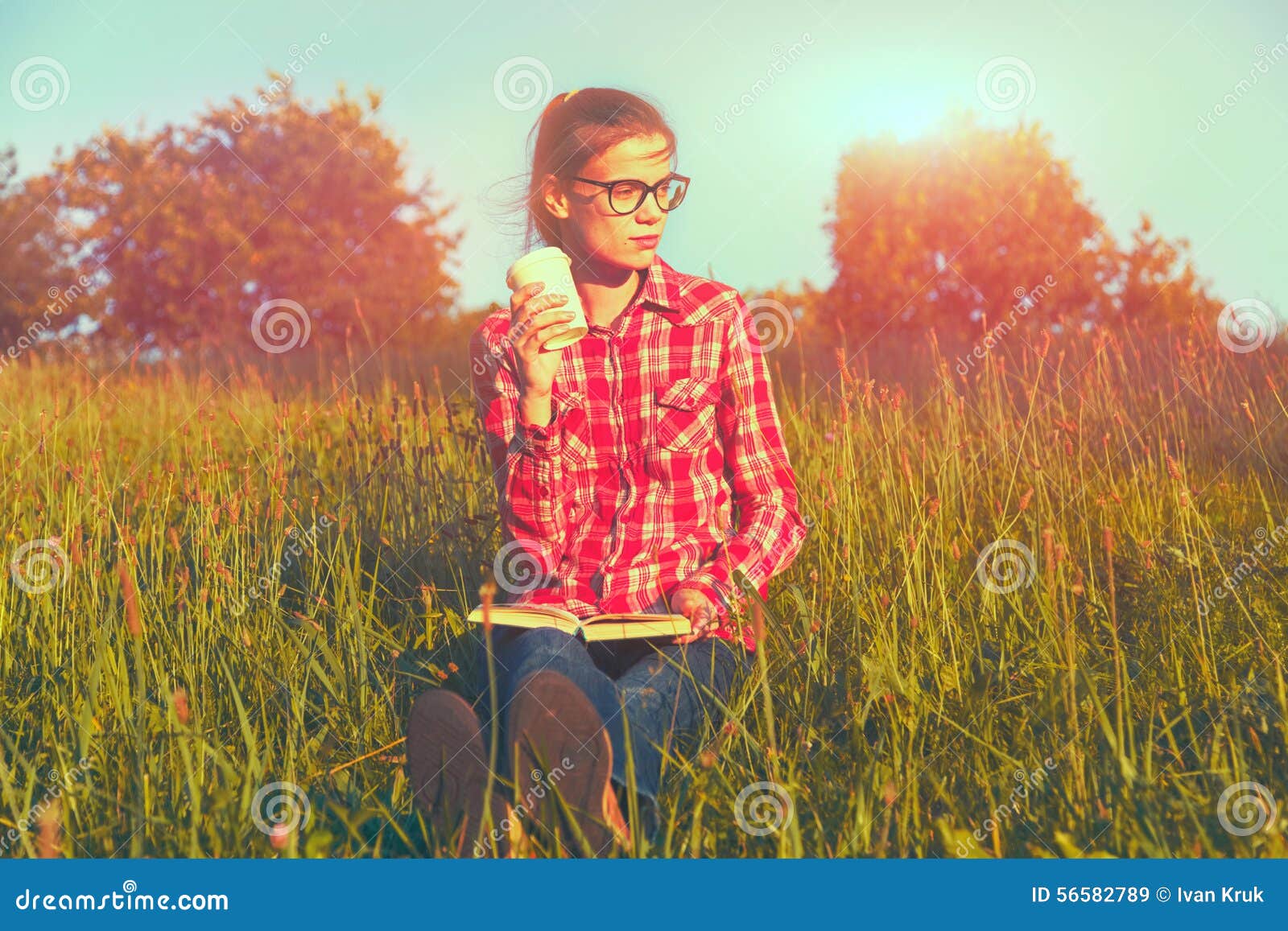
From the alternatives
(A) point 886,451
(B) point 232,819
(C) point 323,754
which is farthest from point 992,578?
(B) point 232,819

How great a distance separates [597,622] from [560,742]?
0.45 m

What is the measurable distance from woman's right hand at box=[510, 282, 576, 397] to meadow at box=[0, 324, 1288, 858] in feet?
2.25

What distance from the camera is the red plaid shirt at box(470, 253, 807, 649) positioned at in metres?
2.43

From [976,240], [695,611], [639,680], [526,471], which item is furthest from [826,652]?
[976,240]

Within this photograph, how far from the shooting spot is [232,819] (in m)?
1.83

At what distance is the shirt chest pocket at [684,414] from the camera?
2.52m

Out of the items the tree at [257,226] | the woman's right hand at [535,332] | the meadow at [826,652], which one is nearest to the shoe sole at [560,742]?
the meadow at [826,652]

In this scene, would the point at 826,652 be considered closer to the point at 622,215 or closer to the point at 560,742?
the point at 560,742

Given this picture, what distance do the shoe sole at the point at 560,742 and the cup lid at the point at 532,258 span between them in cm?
85

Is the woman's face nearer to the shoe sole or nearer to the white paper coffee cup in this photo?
the white paper coffee cup

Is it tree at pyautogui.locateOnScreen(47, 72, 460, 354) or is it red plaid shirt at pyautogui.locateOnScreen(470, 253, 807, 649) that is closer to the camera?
red plaid shirt at pyautogui.locateOnScreen(470, 253, 807, 649)

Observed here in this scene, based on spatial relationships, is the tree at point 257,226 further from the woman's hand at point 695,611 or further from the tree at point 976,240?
the woman's hand at point 695,611

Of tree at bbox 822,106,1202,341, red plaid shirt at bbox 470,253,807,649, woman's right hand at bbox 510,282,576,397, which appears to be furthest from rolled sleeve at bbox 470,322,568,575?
tree at bbox 822,106,1202,341

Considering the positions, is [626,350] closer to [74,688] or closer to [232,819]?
[232,819]
